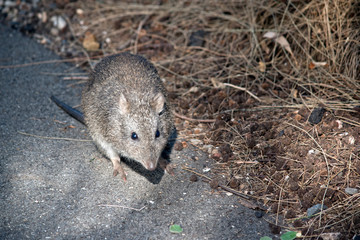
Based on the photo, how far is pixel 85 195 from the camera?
4.65 meters

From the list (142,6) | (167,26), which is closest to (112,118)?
(167,26)

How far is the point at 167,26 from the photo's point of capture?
26.1 feet

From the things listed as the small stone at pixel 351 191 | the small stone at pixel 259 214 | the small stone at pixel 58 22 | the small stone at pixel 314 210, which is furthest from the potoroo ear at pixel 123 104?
the small stone at pixel 58 22

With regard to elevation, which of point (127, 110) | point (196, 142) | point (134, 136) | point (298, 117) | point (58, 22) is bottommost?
point (196, 142)

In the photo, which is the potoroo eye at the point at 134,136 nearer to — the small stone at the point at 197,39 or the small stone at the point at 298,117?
the small stone at the point at 298,117

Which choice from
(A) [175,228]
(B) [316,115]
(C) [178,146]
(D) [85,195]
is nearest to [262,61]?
(B) [316,115]

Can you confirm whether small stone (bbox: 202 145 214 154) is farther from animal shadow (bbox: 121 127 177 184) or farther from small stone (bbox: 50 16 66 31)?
small stone (bbox: 50 16 66 31)

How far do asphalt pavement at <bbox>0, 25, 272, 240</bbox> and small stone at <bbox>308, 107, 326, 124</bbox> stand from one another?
154 centimetres

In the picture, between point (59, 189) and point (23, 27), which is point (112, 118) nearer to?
point (59, 189)

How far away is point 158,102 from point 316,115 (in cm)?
221

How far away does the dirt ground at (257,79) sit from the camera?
4.67 m

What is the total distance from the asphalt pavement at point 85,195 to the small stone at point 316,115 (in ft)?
5.04

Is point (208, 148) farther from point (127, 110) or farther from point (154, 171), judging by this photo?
point (127, 110)

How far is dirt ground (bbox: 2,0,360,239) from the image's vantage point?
184 inches
